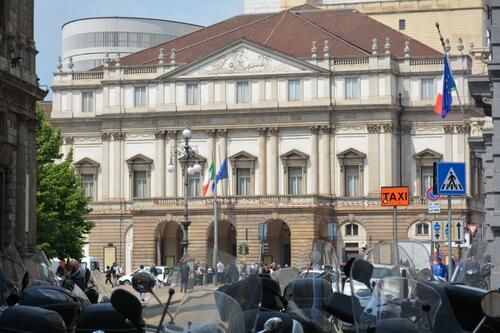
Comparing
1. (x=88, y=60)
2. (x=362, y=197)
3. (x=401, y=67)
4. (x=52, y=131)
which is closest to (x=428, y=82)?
(x=401, y=67)

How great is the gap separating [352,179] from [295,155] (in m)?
4.03

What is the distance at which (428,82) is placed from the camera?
298 feet

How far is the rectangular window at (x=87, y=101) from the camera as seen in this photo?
9644 centimetres

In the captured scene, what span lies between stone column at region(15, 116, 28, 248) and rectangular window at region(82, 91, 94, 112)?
5920cm

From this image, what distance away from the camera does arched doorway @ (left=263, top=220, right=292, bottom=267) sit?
91.0 m

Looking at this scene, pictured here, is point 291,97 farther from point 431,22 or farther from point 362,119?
point 431,22

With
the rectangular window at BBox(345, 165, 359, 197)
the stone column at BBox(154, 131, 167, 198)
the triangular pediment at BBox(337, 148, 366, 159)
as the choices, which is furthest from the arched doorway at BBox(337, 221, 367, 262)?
the stone column at BBox(154, 131, 167, 198)

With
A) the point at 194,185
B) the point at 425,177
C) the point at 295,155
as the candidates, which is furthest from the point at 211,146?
the point at 425,177

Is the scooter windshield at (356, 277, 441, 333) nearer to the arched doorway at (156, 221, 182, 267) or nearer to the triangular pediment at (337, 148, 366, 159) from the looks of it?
the triangular pediment at (337, 148, 366, 159)

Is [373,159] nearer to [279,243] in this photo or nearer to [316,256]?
[279,243]

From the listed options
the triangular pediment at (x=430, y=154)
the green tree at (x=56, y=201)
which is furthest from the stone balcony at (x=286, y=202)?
the green tree at (x=56, y=201)

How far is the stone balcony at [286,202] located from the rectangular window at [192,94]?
6754 millimetres

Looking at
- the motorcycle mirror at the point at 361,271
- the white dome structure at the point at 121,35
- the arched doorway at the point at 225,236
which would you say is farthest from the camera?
the white dome structure at the point at 121,35

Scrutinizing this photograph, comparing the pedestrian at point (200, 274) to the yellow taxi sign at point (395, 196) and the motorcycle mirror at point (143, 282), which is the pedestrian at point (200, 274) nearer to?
the motorcycle mirror at point (143, 282)
